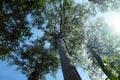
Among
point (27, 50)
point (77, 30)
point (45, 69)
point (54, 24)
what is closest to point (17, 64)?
point (27, 50)

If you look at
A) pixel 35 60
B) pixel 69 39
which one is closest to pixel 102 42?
pixel 69 39

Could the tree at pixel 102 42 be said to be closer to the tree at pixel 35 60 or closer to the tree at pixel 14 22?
the tree at pixel 35 60

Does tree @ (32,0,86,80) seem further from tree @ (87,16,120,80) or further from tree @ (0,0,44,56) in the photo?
tree @ (0,0,44,56)

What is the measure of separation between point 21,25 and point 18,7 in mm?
1339

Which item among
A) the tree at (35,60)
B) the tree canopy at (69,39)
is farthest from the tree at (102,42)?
the tree at (35,60)

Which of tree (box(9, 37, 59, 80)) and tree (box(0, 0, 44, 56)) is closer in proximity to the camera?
tree (box(0, 0, 44, 56))

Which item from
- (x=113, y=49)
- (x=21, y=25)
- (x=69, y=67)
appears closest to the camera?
(x=69, y=67)

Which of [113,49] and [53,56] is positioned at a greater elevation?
[53,56]

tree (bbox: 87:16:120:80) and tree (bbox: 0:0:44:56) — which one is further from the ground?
tree (bbox: 87:16:120:80)

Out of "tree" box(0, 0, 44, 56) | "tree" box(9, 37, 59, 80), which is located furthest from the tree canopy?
"tree" box(0, 0, 44, 56)

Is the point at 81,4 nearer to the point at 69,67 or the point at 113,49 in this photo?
the point at 113,49

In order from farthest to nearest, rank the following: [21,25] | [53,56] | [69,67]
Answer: [53,56] → [21,25] → [69,67]

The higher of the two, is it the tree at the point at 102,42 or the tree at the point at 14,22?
the tree at the point at 102,42

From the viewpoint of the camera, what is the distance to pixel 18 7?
10.3m
